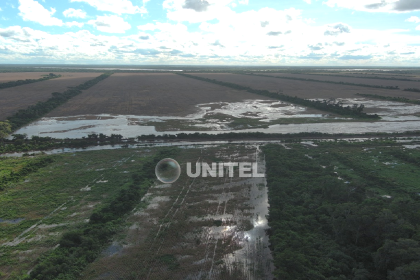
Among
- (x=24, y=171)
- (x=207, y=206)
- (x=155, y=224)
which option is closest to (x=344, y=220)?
(x=207, y=206)

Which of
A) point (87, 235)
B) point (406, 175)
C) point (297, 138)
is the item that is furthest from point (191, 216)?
point (297, 138)

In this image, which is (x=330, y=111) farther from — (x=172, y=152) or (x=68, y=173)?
(x=68, y=173)

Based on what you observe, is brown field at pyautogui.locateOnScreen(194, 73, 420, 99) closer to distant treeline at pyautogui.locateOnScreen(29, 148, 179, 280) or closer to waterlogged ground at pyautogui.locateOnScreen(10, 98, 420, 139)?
waterlogged ground at pyautogui.locateOnScreen(10, 98, 420, 139)

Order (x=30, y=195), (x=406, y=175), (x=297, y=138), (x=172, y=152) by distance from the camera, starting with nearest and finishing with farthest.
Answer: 1. (x=30, y=195)
2. (x=406, y=175)
3. (x=172, y=152)
4. (x=297, y=138)

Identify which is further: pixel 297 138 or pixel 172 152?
pixel 297 138

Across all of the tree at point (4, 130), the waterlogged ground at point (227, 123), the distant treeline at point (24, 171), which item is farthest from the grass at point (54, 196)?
the waterlogged ground at point (227, 123)

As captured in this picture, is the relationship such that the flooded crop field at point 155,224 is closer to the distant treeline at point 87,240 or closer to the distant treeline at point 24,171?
the distant treeline at point 87,240

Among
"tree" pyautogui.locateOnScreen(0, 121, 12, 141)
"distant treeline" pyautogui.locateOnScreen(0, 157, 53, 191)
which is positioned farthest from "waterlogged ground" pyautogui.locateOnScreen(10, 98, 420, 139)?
"distant treeline" pyautogui.locateOnScreen(0, 157, 53, 191)
